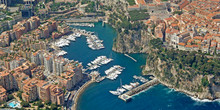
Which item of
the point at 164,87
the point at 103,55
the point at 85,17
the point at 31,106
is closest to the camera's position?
the point at 31,106

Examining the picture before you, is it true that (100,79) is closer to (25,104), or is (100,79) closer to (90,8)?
(25,104)

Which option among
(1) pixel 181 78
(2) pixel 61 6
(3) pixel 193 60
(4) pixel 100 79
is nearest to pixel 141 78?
(1) pixel 181 78

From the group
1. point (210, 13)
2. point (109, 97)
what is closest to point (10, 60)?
point (109, 97)

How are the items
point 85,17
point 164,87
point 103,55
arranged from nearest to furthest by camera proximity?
point 164,87, point 103,55, point 85,17

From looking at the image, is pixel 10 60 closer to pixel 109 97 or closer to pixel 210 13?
pixel 109 97

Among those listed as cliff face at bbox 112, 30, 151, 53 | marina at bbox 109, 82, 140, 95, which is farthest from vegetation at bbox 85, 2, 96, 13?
marina at bbox 109, 82, 140, 95

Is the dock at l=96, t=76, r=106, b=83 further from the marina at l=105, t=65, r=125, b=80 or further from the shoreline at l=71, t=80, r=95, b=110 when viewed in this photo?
the shoreline at l=71, t=80, r=95, b=110
